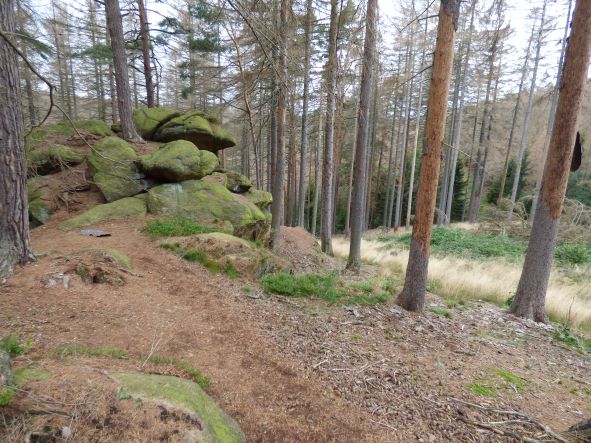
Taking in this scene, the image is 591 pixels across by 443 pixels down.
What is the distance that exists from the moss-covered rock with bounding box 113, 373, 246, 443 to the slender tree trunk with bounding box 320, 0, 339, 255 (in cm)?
507

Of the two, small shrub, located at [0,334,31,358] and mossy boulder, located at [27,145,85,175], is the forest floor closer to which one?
small shrub, located at [0,334,31,358]

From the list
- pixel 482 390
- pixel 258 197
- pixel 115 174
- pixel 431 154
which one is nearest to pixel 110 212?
pixel 115 174

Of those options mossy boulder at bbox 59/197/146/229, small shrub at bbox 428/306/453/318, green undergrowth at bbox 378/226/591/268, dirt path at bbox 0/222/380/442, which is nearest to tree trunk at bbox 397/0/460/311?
small shrub at bbox 428/306/453/318

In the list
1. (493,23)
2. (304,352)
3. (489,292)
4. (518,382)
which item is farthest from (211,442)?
(493,23)

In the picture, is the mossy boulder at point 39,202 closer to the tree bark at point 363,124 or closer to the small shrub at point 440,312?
the tree bark at point 363,124

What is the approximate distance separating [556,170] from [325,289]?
4.61 metres

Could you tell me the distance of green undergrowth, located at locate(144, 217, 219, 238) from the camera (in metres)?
6.81

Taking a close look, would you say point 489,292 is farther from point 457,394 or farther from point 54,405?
point 54,405

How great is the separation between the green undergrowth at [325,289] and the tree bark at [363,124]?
3.04m

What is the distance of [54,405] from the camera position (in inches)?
67.3

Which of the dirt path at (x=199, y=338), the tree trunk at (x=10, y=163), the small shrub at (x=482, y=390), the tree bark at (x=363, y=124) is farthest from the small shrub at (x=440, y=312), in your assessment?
the tree trunk at (x=10, y=163)

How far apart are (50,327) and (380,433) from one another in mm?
3406

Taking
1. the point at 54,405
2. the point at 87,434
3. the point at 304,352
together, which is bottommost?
the point at 304,352

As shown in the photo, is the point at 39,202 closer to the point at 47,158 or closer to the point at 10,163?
the point at 47,158
